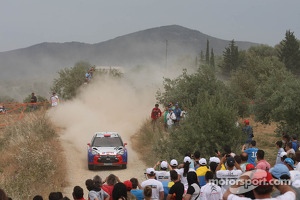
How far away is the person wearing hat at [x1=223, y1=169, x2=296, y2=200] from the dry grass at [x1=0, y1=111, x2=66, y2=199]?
8103 mm

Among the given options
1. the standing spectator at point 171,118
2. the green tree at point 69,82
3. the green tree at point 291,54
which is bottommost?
the standing spectator at point 171,118

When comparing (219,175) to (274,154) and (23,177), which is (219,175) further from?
(274,154)

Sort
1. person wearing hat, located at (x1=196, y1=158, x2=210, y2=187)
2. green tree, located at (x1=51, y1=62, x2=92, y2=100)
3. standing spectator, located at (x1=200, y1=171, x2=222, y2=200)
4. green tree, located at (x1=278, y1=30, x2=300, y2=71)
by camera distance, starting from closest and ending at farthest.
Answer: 1. standing spectator, located at (x1=200, y1=171, x2=222, y2=200)
2. person wearing hat, located at (x1=196, y1=158, x2=210, y2=187)
3. green tree, located at (x1=51, y1=62, x2=92, y2=100)
4. green tree, located at (x1=278, y1=30, x2=300, y2=71)

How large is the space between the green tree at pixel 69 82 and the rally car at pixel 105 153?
59.4 ft

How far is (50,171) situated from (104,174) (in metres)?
2.48

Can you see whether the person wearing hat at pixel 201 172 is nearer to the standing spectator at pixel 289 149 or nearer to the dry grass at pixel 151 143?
the standing spectator at pixel 289 149

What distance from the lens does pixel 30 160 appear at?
56.7ft

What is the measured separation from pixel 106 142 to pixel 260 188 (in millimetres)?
14659

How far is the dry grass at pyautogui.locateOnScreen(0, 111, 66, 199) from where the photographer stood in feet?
46.5

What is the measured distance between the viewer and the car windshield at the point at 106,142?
64.6ft

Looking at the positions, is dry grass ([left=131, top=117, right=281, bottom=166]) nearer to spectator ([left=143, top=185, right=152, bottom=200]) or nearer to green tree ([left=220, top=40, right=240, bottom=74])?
spectator ([left=143, top=185, right=152, bottom=200])

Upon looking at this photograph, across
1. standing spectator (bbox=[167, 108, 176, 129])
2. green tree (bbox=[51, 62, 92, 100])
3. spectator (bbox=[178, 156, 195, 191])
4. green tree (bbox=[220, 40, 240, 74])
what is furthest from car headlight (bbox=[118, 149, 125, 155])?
green tree (bbox=[220, 40, 240, 74])

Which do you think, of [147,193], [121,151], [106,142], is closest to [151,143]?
[106,142]

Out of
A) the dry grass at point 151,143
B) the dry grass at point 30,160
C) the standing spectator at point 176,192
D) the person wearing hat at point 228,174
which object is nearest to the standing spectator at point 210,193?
the standing spectator at point 176,192
